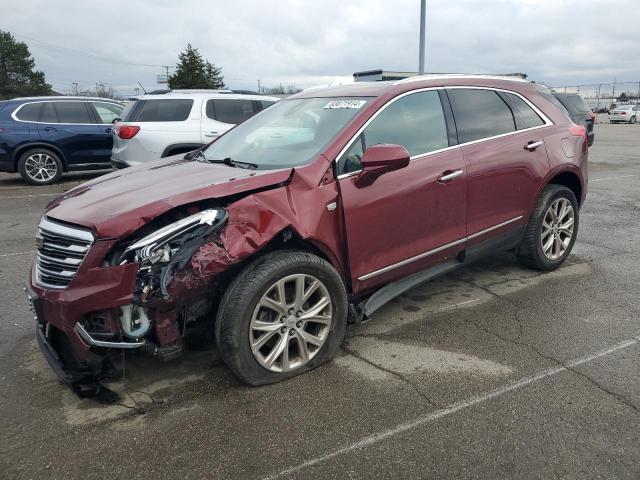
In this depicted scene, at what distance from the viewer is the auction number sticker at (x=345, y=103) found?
147 inches

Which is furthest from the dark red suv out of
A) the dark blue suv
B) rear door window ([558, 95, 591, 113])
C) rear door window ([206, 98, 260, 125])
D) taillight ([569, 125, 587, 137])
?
rear door window ([558, 95, 591, 113])

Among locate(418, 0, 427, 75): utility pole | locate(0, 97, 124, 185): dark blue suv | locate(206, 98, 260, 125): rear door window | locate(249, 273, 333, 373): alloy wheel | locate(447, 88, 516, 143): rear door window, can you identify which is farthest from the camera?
locate(418, 0, 427, 75): utility pole

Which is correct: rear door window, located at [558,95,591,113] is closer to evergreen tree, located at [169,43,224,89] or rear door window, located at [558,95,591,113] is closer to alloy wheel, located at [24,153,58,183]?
alloy wheel, located at [24,153,58,183]

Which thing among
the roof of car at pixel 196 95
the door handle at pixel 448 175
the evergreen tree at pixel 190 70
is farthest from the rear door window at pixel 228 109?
the evergreen tree at pixel 190 70

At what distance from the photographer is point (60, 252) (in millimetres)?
2889

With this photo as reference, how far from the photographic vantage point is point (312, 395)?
3.06m

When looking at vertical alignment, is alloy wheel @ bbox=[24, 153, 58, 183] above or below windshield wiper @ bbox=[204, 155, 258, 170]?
below

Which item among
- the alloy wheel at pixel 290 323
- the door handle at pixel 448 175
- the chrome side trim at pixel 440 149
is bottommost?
the alloy wheel at pixel 290 323

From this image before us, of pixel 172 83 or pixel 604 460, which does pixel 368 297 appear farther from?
pixel 172 83

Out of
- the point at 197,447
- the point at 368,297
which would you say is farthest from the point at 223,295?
the point at 368,297

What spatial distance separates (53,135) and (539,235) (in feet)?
33.5

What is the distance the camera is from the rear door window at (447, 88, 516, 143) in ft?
13.6

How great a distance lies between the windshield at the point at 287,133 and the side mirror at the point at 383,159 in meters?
0.33

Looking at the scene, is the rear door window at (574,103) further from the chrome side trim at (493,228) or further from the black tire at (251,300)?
the black tire at (251,300)
